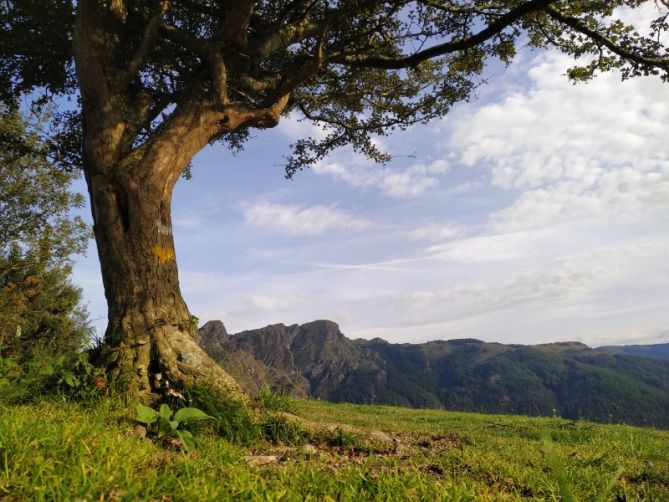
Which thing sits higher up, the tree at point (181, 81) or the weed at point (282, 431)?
the tree at point (181, 81)

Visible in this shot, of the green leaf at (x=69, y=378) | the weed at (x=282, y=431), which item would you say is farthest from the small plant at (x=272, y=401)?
the green leaf at (x=69, y=378)

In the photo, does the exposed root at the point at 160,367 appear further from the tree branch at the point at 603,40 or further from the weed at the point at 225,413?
the tree branch at the point at 603,40

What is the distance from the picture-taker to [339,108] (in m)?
16.5

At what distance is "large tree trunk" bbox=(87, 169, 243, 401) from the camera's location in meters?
7.80

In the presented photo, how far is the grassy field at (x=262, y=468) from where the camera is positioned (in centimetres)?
361

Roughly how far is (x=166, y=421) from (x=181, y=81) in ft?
37.1

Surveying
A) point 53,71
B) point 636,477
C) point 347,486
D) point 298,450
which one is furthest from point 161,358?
point 53,71

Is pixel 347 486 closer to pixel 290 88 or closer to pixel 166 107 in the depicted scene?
pixel 290 88

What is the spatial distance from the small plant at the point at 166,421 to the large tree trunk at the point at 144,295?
4.95 ft

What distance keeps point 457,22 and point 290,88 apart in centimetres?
567

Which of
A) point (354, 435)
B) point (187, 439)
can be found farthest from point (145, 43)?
point (354, 435)

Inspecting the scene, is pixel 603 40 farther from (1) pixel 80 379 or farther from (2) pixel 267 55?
(1) pixel 80 379

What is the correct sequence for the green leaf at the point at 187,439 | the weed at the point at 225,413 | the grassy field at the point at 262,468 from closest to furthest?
the grassy field at the point at 262,468 < the green leaf at the point at 187,439 < the weed at the point at 225,413

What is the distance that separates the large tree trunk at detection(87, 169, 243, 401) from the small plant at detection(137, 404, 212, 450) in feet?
4.95
